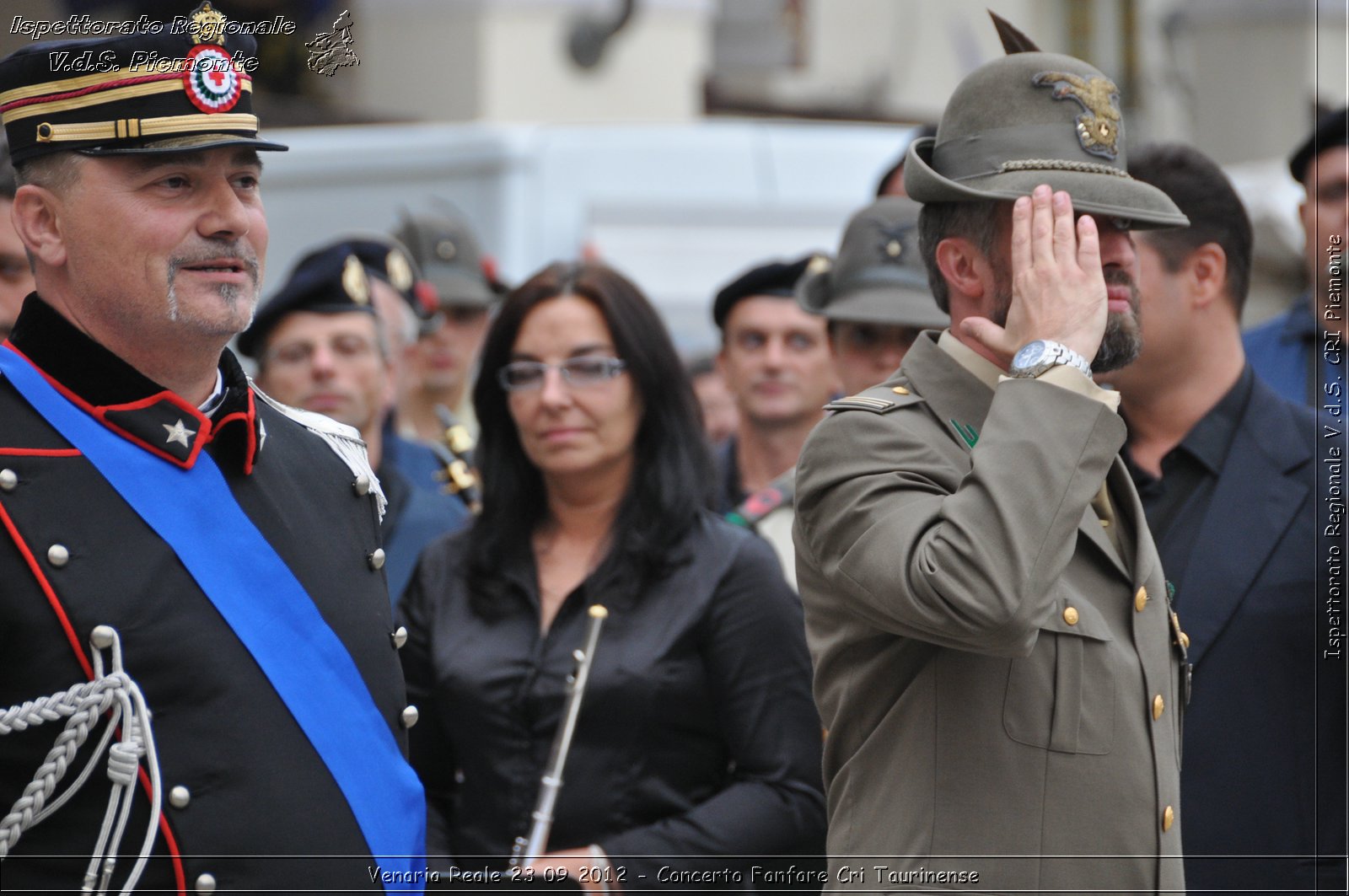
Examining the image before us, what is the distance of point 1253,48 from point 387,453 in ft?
28.7

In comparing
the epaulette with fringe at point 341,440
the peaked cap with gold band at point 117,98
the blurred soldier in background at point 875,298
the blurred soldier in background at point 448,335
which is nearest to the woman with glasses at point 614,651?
the blurred soldier in background at point 875,298

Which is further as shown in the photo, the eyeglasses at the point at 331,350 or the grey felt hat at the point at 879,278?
the eyeglasses at the point at 331,350

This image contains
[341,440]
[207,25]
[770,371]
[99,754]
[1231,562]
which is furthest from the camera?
[770,371]

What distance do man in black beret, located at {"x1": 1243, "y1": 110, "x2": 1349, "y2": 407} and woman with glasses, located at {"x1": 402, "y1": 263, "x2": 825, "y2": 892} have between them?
5.19 ft

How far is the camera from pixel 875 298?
4488mm

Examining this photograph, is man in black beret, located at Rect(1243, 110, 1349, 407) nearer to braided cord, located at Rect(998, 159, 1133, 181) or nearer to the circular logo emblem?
braided cord, located at Rect(998, 159, 1133, 181)

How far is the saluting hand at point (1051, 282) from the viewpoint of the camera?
2.69 metres

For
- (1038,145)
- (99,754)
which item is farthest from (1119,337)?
(99,754)

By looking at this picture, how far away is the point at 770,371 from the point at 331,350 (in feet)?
4.51

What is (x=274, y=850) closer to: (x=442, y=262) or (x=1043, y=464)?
(x=1043, y=464)

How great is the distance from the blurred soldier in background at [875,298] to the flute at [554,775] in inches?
46.3

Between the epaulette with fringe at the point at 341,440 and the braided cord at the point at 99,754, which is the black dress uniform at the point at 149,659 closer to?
the braided cord at the point at 99,754

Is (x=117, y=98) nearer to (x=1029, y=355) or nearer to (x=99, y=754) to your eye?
(x=99, y=754)

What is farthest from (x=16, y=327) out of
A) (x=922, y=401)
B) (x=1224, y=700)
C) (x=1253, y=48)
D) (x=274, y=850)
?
(x=1253, y=48)
